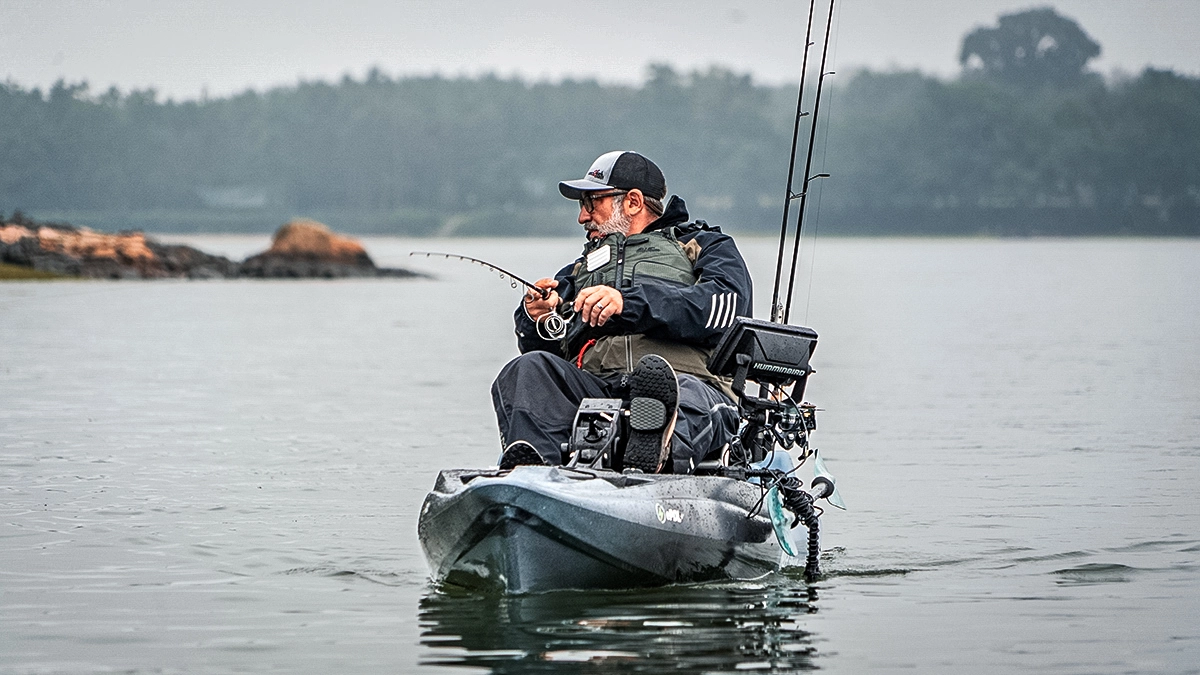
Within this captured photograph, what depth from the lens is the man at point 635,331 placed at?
7184 millimetres

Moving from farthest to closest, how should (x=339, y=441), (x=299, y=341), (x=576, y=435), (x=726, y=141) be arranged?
(x=726, y=141), (x=299, y=341), (x=339, y=441), (x=576, y=435)

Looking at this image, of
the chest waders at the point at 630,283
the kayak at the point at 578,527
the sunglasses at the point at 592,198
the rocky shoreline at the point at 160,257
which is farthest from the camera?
the rocky shoreline at the point at 160,257

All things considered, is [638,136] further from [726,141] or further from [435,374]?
[435,374]

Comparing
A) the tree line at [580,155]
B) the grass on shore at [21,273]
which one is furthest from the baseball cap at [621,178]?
the tree line at [580,155]

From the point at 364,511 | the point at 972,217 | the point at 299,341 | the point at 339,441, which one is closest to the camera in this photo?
the point at 364,511

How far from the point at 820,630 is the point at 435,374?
45.9 ft

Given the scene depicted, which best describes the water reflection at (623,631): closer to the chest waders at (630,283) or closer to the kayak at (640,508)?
the kayak at (640,508)

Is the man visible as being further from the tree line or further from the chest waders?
the tree line

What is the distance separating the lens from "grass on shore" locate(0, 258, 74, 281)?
4272cm

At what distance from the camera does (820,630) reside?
23.7ft

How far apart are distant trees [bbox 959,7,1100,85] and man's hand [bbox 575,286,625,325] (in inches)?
7026

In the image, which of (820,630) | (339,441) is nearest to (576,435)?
(820,630)

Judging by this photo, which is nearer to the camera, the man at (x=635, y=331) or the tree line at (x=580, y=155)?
the man at (x=635, y=331)

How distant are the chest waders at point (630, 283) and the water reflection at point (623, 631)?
0.93m
